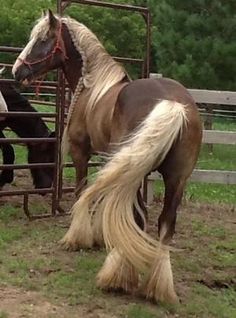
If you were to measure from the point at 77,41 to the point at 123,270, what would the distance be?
2382 mm

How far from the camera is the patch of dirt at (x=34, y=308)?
179 inches

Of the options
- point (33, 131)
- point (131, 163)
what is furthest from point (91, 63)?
point (131, 163)

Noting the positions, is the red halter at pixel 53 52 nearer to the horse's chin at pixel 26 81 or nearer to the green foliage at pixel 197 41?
the horse's chin at pixel 26 81

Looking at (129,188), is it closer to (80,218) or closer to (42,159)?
(80,218)

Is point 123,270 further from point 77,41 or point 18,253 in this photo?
point 77,41

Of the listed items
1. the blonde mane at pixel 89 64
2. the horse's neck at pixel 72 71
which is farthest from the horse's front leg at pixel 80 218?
the horse's neck at pixel 72 71

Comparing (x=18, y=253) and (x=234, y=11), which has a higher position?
(x=234, y=11)

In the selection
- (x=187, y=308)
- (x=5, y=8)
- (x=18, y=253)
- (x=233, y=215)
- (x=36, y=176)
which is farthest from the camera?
(x=5, y=8)

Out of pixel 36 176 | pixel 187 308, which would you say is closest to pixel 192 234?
pixel 36 176

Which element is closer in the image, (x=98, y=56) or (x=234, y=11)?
(x=98, y=56)

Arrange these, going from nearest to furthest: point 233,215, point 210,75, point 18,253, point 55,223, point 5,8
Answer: point 18,253 → point 55,223 → point 233,215 → point 210,75 → point 5,8

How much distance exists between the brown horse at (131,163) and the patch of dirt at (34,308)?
1.20ft

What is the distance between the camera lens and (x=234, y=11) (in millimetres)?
15734

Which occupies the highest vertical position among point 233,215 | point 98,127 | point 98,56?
point 98,56
